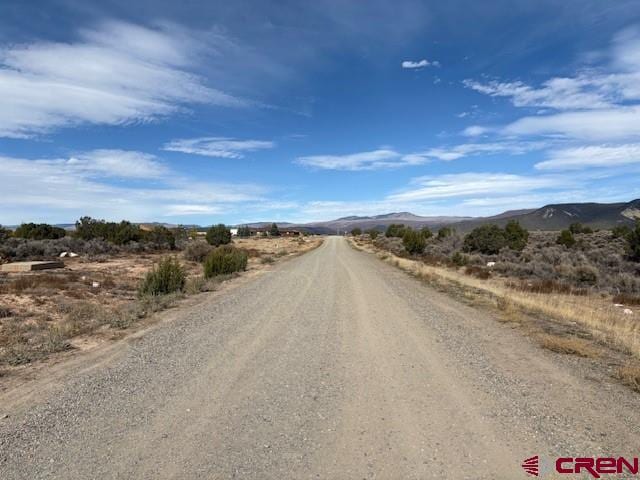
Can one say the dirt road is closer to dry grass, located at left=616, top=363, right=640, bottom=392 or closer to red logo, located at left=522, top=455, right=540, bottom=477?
red logo, located at left=522, top=455, right=540, bottom=477

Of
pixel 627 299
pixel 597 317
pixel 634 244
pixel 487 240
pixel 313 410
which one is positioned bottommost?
pixel 627 299

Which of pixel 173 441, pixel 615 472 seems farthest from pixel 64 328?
pixel 615 472

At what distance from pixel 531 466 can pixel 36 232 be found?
60908mm

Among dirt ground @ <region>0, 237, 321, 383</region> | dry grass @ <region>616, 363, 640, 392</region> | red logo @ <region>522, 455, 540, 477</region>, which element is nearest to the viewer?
red logo @ <region>522, 455, 540, 477</region>

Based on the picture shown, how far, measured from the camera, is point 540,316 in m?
13.0

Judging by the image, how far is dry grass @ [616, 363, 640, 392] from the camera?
6.62m

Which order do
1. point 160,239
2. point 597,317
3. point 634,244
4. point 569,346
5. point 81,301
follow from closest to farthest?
1. point 569,346
2. point 597,317
3. point 81,301
4. point 634,244
5. point 160,239

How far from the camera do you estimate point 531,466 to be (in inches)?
168

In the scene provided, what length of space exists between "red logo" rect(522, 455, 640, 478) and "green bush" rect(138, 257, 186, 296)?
15073 mm

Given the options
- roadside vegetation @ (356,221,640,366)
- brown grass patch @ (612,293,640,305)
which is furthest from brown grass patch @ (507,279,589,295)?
brown grass patch @ (612,293,640,305)

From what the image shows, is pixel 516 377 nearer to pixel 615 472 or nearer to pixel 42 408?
pixel 615 472

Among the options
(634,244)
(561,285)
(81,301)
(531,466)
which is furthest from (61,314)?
(634,244)

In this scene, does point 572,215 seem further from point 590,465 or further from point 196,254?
point 590,465

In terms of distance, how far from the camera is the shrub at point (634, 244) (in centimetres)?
2898
